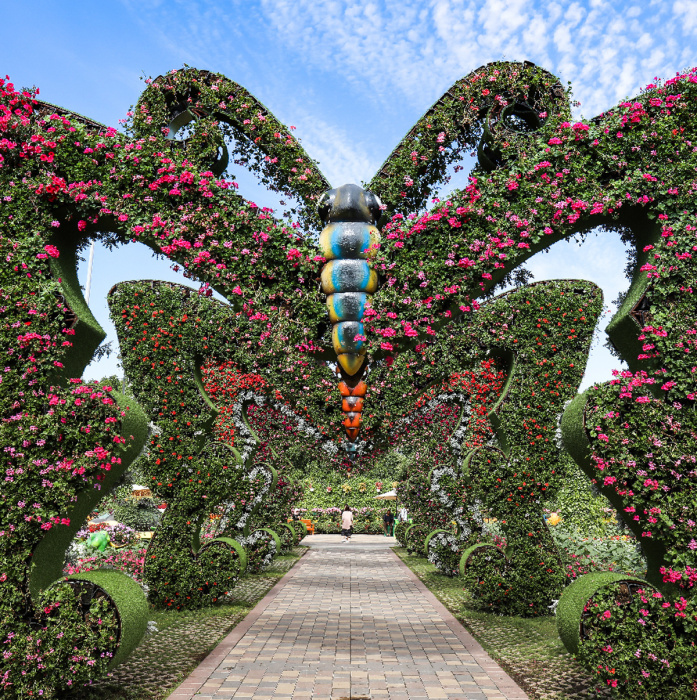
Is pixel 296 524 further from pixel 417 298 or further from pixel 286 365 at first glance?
pixel 417 298

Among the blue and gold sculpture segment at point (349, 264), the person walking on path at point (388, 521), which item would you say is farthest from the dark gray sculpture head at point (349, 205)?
the person walking on path at point (388, 521)

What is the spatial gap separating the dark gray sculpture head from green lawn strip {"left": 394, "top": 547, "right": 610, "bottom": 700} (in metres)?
4.43

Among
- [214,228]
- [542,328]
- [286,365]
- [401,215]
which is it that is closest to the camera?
[214,228]

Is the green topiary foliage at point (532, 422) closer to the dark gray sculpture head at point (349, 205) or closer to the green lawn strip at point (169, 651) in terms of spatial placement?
the dark gray sculpture head at point (349, 205)

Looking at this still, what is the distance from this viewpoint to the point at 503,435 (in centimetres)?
859

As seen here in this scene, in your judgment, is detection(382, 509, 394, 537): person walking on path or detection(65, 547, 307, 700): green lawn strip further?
detection(382, 509, 394, 537): person walking on path

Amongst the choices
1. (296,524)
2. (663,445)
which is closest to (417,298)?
(663,445)

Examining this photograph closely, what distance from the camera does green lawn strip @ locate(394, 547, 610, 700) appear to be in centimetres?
539

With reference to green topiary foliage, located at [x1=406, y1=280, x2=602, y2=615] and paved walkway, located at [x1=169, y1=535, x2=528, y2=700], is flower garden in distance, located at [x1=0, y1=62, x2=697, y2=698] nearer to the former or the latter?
green topiary foliage, located at [x1=406, y1=280, x2=602, y2=615]

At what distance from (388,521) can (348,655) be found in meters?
23.2

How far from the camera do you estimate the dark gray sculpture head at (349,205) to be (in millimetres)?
5574

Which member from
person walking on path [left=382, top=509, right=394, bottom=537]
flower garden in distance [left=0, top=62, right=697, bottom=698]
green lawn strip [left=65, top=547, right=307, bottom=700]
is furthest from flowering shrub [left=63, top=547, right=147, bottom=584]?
person walking on path [left=382, top=509, right=394, bottom=537]

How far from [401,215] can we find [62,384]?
3.26 metres

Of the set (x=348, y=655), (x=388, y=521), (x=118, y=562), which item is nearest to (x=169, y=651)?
(x=348, y=655)
